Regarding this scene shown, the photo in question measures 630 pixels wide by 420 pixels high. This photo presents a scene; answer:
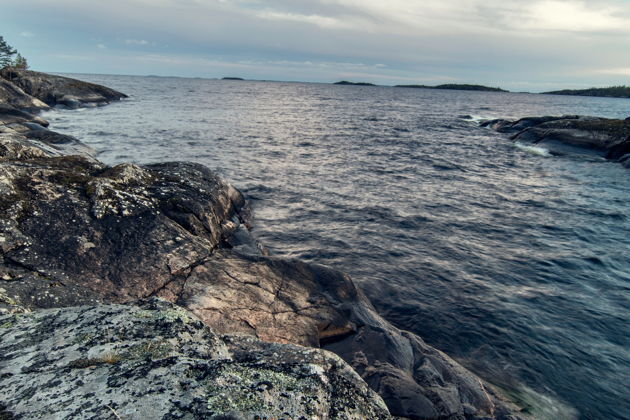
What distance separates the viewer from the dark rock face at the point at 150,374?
2.64m

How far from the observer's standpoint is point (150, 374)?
9.64 ft

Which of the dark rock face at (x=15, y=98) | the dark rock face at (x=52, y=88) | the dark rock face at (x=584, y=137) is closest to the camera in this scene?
the dark rock face at (x=584, y=137)

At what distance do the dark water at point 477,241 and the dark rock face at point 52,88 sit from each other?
27.2 m

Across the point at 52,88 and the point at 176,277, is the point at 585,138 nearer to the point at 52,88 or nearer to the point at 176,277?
the point at 176,277

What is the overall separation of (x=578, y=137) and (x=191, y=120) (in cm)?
4473

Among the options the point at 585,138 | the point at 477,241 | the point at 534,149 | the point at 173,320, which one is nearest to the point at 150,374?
the point at 173,320

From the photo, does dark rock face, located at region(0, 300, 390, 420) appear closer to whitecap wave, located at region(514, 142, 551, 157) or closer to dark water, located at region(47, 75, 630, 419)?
dark water, located at region(47, 75, 630, 419)

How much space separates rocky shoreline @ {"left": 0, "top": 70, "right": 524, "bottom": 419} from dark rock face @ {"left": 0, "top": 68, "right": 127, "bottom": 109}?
54.4 metres

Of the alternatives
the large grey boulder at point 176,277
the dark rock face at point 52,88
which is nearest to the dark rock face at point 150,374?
the large grey boulder at point 176,277

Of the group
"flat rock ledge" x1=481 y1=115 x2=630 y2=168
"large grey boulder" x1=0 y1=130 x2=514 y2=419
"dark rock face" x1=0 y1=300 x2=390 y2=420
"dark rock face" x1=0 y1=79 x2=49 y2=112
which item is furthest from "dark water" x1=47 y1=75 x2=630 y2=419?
"dark rock face" x1=0 y1=79 x2=49 y2=112

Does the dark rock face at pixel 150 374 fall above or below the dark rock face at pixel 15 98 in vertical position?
below

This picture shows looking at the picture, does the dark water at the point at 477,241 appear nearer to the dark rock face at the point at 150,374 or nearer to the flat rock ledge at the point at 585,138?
the flat rock ledge at the point at 585,138

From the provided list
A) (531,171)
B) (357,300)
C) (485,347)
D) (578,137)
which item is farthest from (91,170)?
(578,137)

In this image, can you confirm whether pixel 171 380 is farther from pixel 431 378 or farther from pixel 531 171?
pixel 531 171
